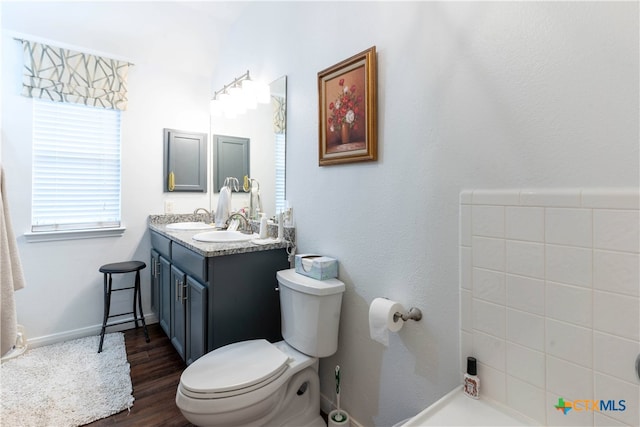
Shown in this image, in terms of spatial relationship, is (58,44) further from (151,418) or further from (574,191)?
(574,191)

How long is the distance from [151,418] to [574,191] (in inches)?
82.5

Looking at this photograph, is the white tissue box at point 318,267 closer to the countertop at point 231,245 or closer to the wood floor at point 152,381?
the countertop at point 231,245

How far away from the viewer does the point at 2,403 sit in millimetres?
1735

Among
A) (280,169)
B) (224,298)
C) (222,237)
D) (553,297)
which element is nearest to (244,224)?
(222,237)

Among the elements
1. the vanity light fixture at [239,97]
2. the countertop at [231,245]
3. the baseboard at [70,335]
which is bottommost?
the baseboard at [70,335]

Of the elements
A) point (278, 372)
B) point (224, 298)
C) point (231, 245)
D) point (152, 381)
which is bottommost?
point (152, 381)

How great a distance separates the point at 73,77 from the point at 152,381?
7.61 ft

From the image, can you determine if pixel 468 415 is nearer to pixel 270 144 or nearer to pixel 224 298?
pixel 224 298

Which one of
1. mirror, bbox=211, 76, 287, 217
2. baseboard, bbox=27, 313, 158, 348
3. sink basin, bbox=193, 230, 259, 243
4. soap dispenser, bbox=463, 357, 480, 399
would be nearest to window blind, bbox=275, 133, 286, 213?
mirror, bbox=211, 76, 287, 217

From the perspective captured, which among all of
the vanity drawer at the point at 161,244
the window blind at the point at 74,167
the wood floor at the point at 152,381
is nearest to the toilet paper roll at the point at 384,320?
the wood floor at the point at 152,381

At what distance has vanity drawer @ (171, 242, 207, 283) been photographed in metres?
1.70

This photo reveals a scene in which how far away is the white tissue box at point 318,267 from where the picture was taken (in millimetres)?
1585

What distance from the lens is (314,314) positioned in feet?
4.92

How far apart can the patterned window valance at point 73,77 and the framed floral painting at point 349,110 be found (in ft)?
6.33
